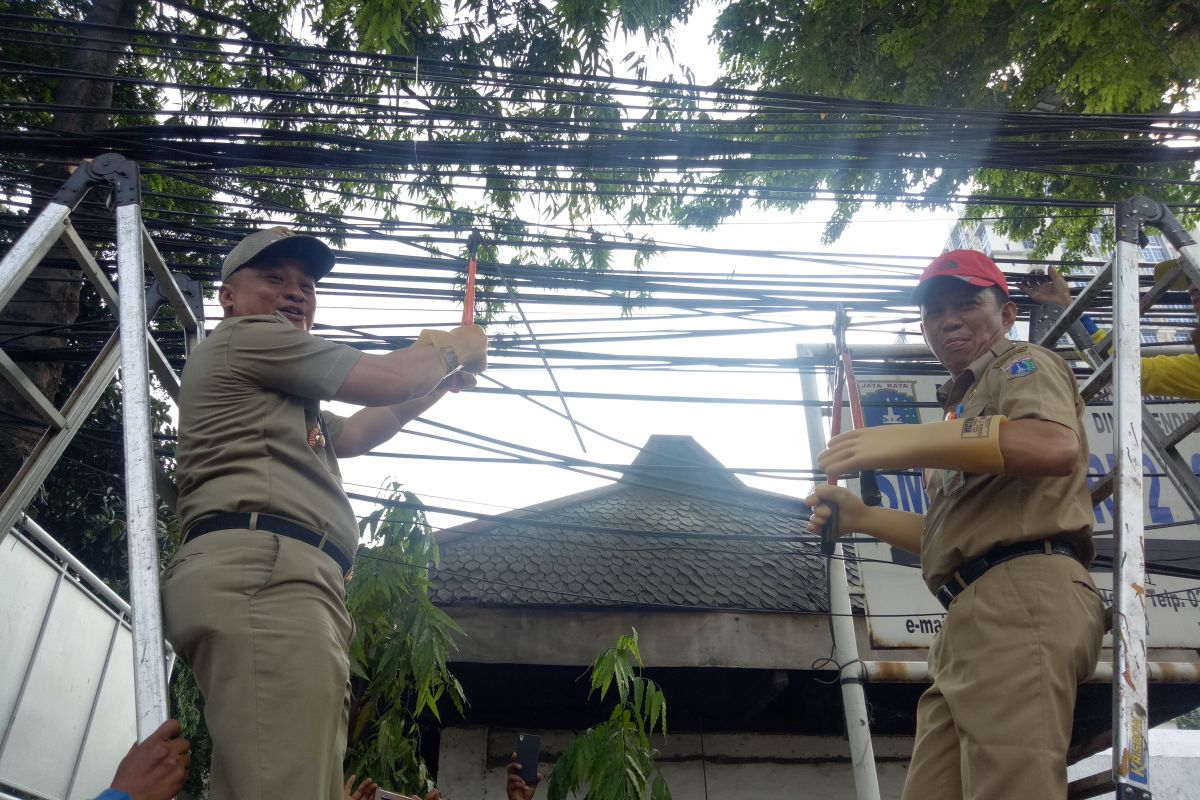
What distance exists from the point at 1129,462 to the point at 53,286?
5.27m

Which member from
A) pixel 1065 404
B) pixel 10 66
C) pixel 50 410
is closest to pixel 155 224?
pixel 10 66

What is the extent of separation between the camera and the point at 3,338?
503 centimetres

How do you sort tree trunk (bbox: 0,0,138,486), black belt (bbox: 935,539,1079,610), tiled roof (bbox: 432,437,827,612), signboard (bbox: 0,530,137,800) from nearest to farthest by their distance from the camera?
1. black belt (bbox: 935,539,1079,610)
2. signboard (bbox: 0,530,137,800)
3. tree trunk (bbox: 0,0,138,486)
4. tiled roof (bbox: 432,437,827,612)

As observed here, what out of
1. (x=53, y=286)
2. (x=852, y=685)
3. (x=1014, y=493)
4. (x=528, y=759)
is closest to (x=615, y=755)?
(x=528, y=759)

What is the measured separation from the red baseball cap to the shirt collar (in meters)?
0.17

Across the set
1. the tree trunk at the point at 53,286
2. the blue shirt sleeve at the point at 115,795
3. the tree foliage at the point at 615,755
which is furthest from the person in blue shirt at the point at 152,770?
A: the tree foliage at the point at 615,755

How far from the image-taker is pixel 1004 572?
238 cm

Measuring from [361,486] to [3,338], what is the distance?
6.41 ft

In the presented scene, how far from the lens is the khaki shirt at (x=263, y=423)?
7.48 feet

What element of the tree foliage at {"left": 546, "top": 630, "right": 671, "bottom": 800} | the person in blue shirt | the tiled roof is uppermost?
the tiled roof

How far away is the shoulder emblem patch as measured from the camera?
2.49m

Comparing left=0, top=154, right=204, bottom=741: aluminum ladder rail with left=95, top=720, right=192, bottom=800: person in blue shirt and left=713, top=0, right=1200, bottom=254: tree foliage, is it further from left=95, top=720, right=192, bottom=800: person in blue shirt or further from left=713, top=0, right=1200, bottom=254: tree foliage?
left=713, top=0, right=1200, bottom=254: tree foliage

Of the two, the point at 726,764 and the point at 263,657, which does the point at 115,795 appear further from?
the point at 726,764

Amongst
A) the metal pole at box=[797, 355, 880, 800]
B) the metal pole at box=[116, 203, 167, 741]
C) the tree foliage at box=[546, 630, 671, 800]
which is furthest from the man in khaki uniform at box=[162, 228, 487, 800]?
the metal pole at box=[797, 355, 880, 800]
